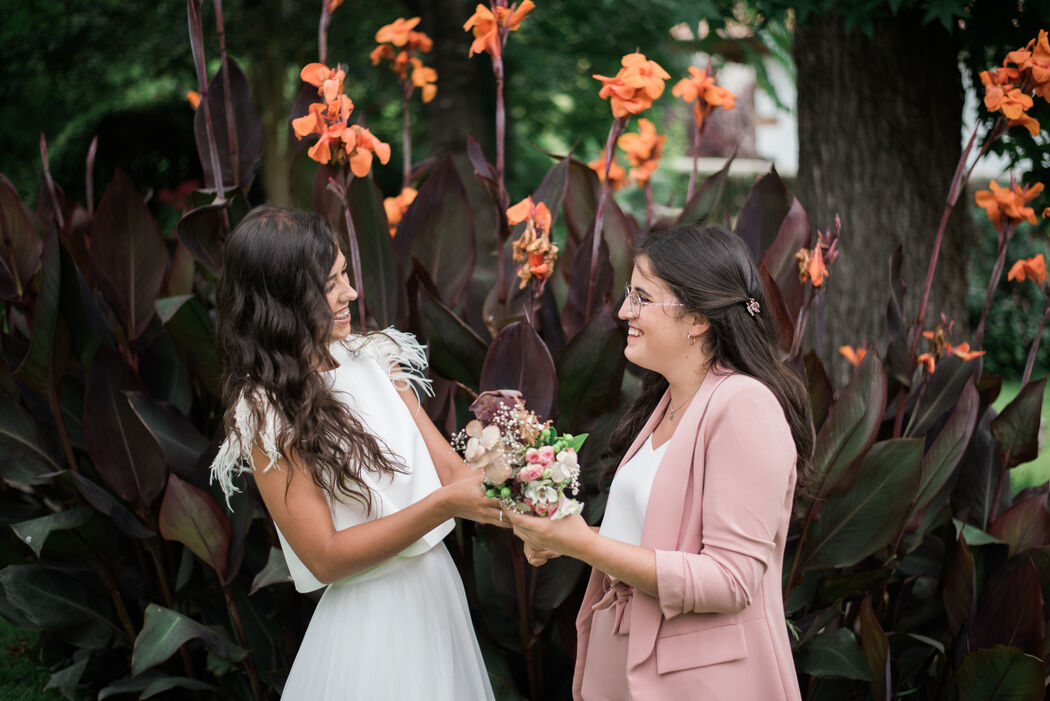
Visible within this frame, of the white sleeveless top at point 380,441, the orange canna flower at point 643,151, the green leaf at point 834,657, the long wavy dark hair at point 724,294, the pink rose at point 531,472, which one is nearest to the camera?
the pink rose at point 531,472

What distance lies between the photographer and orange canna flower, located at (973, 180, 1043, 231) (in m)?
2.72

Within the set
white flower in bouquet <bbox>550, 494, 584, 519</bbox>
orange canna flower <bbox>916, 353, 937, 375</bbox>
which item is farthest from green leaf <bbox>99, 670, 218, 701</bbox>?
orange canna flower <bbox>916, 353, 937, 375</bbox>

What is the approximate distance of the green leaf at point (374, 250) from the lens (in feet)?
8.75

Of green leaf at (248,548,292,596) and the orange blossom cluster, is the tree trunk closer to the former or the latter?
the orange blossom cluster

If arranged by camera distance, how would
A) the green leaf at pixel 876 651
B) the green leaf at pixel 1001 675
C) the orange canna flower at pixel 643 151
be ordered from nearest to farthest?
the green leaf at pixel 1001 675
the green leaf at pixel 876 651
the orange canna flower at pixel 643 151

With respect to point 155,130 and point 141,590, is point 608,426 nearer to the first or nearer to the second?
point 141,590

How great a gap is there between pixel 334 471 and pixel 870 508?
58.5 inches

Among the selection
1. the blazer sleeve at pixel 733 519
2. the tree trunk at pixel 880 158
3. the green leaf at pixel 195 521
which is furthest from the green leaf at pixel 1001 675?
the tree trunk at pixel 880 158

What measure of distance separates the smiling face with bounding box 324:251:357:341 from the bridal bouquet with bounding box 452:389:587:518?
440 millimetres

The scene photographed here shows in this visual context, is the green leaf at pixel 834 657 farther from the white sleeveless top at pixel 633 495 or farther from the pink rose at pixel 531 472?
the pink rose at pixel 531 472

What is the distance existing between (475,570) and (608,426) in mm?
551

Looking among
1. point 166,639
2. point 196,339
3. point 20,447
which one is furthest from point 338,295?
point 20,447

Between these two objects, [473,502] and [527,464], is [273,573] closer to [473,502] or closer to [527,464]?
[473,502]

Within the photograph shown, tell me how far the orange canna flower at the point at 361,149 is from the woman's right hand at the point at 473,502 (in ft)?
3.17
